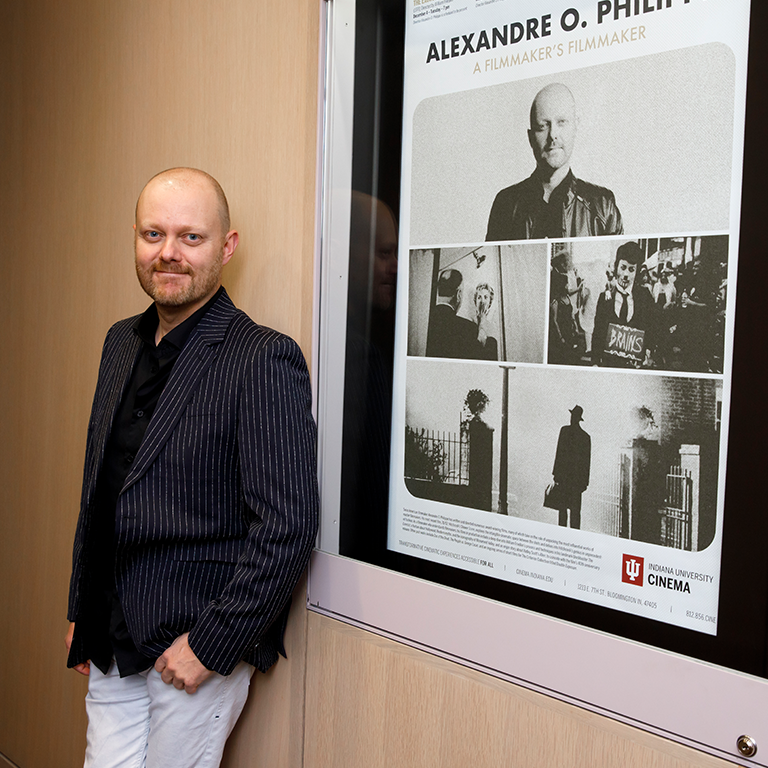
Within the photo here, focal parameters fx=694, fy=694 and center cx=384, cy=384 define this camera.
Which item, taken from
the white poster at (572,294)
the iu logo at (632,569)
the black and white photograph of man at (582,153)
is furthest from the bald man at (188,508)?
the iu logo at (632,569)

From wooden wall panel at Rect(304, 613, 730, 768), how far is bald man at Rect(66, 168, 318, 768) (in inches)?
5.8

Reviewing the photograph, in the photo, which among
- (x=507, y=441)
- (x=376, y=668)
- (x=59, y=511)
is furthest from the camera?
(x=59, y=511)

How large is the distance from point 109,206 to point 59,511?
920 millimetres

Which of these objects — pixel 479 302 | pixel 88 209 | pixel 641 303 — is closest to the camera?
pixel 641 303

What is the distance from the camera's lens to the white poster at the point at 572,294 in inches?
35.0

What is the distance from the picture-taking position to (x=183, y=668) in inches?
47.9

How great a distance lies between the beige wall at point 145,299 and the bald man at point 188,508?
122mm

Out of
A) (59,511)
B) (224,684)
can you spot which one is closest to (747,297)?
(224,684)

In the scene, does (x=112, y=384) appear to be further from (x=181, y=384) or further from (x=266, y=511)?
(x=266, y=511)

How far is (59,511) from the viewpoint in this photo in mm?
2092

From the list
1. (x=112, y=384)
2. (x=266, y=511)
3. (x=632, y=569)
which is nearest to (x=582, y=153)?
(x=632, y=569)

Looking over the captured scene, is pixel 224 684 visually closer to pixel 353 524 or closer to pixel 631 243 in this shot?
pixel 353 524

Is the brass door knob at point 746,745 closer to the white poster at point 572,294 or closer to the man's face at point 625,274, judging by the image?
the white poster at point 572,294

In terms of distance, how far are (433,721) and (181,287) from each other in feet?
3.02
